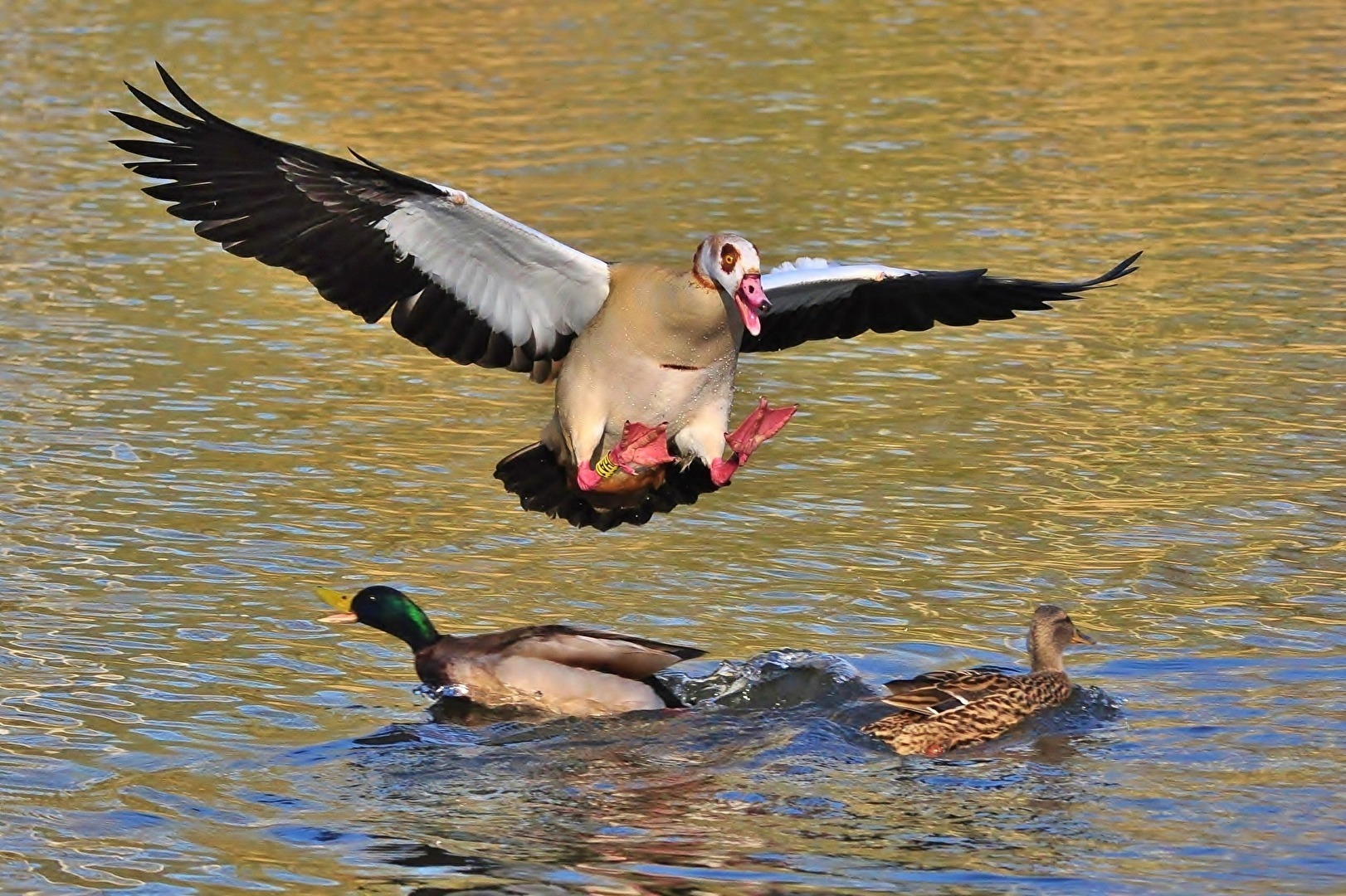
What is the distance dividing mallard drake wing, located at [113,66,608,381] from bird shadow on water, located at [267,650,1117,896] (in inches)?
70.7

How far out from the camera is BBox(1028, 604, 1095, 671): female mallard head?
8.39 metres

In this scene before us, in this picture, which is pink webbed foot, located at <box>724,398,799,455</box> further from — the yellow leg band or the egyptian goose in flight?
the yellow leg band

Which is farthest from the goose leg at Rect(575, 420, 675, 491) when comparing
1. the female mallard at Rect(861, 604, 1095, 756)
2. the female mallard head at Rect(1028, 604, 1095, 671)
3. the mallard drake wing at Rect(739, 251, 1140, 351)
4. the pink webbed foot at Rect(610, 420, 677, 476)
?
the female mallard head at Rect(1028, 604, 1095, 671)

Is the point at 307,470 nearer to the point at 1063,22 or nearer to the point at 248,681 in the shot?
the point at 248,681

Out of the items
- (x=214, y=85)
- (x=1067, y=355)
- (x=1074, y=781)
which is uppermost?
(x=214, y=85)

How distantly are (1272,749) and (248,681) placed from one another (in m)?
3.67

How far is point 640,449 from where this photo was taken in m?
9.37

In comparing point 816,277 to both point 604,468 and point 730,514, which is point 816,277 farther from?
point 730,514

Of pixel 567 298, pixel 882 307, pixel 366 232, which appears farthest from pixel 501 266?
pixel 882 307

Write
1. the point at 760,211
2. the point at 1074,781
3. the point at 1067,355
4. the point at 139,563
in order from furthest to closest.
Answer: the point at 760,211 → the point at 1067,355 → the point at 139,563 → the point at 1074,781

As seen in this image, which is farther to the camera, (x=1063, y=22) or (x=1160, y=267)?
(x=1063, y=22)

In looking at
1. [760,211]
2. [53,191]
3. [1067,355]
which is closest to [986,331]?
[1067,355]

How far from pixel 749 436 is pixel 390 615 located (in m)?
1.76

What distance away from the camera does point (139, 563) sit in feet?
32.0
